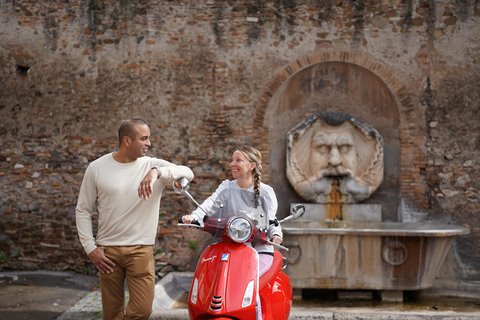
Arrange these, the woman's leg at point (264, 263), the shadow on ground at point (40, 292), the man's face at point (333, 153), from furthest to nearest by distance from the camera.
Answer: the man's face at point (333, 153) < the shadow on ground at point (40, 292) < the woman's leg at point (264, 263)

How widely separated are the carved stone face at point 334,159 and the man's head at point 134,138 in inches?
151

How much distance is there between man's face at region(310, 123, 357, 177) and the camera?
6395 mm

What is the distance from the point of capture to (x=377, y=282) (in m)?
5.06

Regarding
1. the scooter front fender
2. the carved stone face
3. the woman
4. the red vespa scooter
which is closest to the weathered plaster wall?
the carved stone face

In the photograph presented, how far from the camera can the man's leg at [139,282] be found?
9.04ft

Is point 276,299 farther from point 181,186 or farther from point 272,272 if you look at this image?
point 181,186

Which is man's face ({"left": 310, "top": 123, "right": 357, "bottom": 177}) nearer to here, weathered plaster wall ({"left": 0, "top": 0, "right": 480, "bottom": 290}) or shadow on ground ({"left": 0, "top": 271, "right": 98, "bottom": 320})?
weathered plaster wall ({"left": 0, "top": 0, "right": 480, "bottom": 290})

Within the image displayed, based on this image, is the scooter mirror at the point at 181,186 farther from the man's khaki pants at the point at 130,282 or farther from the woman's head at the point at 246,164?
the man's khaki pants at the point at 130,282

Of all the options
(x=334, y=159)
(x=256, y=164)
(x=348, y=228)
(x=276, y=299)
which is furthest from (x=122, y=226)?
(x=334, y=159)

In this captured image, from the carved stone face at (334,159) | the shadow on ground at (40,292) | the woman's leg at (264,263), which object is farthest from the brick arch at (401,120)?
the woman's leg at (264,263)

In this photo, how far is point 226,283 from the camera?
2.44m

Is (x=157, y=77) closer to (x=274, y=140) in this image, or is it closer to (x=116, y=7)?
(x=116, y=7)

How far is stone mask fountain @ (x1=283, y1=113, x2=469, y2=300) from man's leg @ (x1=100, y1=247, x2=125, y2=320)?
255 centimetres

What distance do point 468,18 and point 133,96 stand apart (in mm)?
4578
